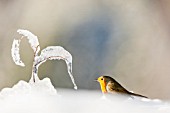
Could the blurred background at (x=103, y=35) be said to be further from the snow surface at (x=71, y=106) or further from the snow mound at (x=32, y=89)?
the snow surface at (x=71, y=106)

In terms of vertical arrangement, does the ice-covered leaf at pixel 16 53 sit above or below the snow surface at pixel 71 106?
above

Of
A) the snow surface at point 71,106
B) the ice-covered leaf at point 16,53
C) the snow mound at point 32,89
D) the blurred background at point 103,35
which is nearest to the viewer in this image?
the snow surface at point 71,106

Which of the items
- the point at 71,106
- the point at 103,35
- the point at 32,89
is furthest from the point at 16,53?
the point at 71,106

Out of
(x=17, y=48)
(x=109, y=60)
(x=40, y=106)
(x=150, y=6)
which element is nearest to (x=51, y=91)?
(x=40, y=106)

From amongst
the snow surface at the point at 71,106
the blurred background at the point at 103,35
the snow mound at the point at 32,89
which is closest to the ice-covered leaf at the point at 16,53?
the blurred background at the point at 103,35

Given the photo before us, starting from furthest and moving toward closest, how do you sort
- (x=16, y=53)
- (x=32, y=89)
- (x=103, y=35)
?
(x=103, y=35) → (x=16, y=53) → (x=32, y=89)

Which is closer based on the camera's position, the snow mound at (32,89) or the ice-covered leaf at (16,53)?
the snow mound at (32,89)

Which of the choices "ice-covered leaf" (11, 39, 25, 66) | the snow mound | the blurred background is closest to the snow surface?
the snow mound

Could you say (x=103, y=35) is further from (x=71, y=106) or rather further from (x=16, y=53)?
(x=71, y=106)

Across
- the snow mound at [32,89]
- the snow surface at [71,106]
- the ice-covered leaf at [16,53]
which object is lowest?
the snow surface at [71,106]
